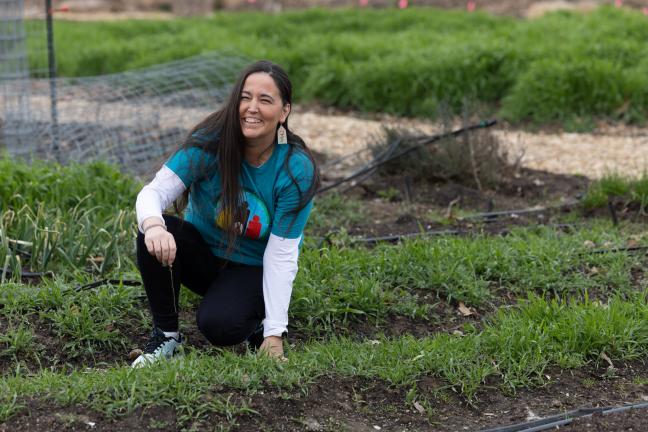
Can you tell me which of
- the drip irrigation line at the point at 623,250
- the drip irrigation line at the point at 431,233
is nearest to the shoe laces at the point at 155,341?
the drip irrigation line at the point at 431,233

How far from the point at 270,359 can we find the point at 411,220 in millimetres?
2451

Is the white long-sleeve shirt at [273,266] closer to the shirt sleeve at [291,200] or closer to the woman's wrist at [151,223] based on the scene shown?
the shirt sleeve at [291,200]

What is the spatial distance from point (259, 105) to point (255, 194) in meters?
0.34

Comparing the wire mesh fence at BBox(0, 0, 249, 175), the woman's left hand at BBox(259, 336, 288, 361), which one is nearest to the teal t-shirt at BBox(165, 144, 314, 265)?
the woman's left hand at BBox(259, 336, 288, 361)

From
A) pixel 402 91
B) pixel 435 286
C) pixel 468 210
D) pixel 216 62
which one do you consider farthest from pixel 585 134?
pixel 435 286

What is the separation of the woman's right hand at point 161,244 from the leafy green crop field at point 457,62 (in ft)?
11.6

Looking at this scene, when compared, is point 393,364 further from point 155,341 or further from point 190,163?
point 190,163

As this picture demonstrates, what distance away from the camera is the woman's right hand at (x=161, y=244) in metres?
3.42

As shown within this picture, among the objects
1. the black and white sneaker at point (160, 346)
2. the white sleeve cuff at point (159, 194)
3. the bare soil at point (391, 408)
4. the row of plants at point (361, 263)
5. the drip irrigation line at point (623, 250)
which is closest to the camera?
the bare soil at point (391, 408)

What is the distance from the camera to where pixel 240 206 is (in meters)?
3.71

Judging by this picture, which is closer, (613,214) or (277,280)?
(277,280)

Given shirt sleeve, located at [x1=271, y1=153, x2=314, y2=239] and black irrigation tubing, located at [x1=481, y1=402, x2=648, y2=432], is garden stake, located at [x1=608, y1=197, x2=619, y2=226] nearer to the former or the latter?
black irrigation tubing, located at [x1=481, y1=402, x2=648, y2=432]

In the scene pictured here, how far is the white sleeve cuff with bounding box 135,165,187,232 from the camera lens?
11.6ft

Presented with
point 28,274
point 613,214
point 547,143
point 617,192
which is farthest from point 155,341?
point 547,143
